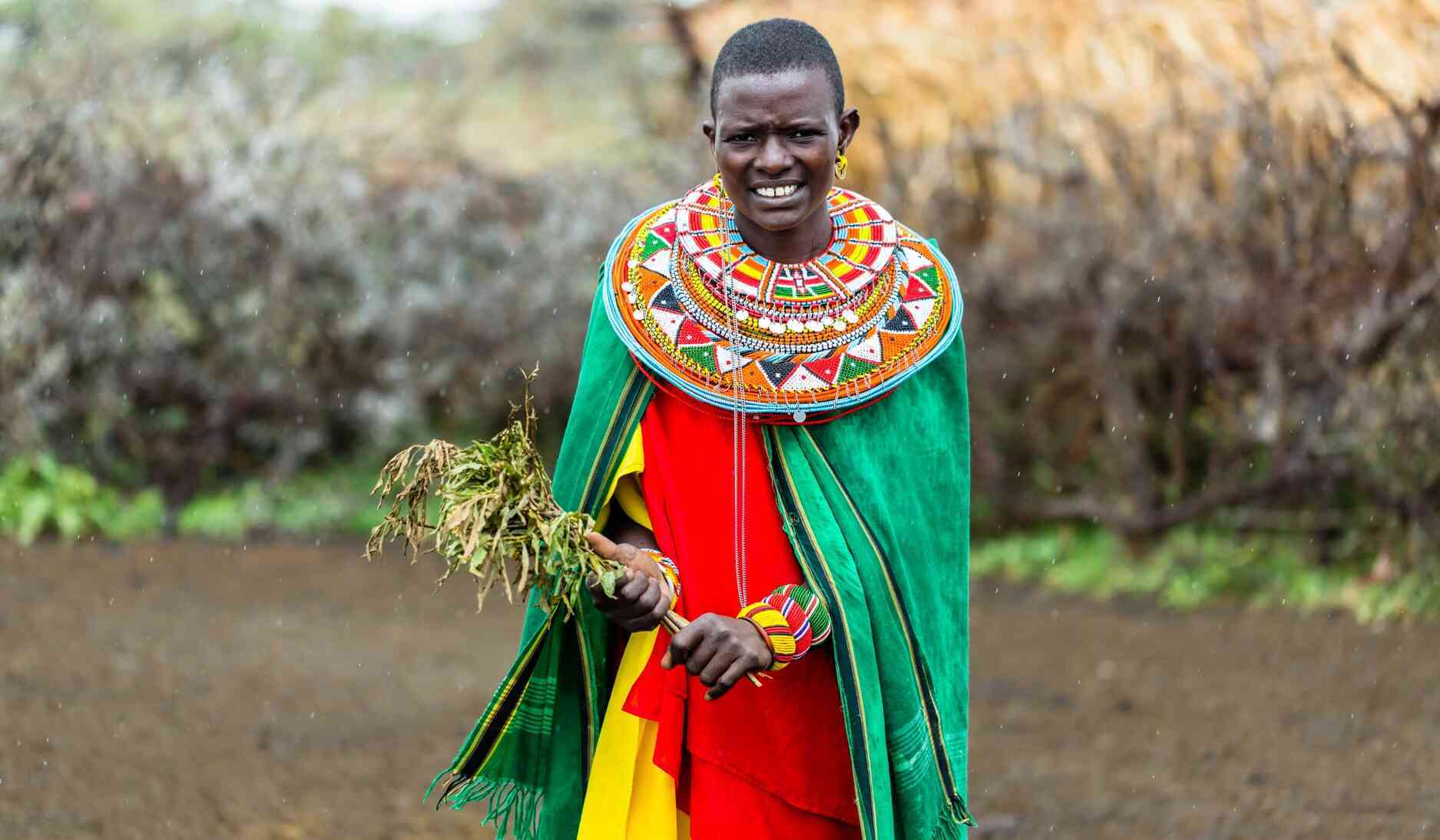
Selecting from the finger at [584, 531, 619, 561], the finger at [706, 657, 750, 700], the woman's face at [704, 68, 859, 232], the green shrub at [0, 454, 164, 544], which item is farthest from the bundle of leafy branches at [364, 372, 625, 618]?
the green shrub at [0, 454, 164, 544]

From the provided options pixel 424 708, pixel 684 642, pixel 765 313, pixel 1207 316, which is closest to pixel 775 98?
pixel 765 313

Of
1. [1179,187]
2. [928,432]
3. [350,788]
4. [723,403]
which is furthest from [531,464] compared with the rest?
[1179,187]

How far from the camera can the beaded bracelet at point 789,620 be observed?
271 centimetres

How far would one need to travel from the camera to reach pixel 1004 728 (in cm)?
633

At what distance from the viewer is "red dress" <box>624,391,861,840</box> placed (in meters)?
2.88

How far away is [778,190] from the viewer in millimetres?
2811

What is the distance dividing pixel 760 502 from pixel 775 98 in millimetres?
739

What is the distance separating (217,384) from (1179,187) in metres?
5.68

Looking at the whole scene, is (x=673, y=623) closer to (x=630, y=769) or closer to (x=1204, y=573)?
(x=630, y=769)

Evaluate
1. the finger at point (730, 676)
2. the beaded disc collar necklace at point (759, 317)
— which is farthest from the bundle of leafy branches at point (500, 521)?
the beaded disc collar necklace at point (759, 317)

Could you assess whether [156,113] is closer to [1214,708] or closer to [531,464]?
[1214,708]

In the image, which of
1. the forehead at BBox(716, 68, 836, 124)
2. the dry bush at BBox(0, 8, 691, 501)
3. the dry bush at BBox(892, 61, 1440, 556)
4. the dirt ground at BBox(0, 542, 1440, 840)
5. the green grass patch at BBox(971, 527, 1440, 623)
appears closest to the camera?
the forehead at BBox(716, 68, 836, 124)

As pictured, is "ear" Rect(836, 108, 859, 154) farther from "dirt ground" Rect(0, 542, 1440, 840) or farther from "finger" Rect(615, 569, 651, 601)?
"dirt ground" Rect(0, 542, 1440, 840)

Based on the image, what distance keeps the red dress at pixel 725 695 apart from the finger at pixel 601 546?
0.25 metres
